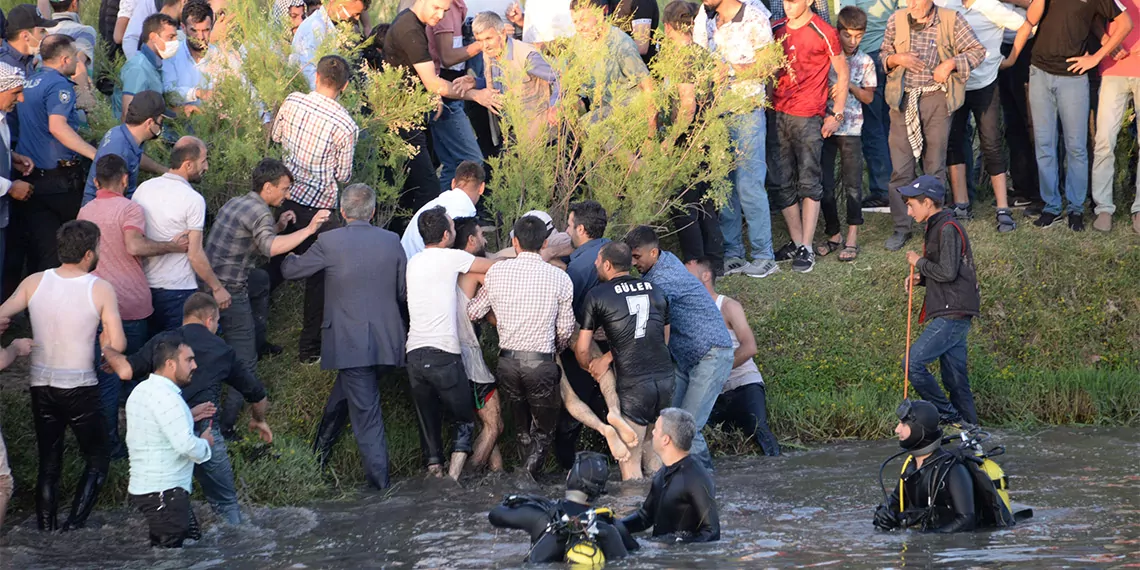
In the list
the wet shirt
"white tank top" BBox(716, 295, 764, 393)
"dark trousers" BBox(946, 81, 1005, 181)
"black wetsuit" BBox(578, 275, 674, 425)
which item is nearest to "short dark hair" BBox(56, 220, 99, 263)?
the wet shirt

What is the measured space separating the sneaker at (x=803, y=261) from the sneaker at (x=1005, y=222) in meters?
1.91

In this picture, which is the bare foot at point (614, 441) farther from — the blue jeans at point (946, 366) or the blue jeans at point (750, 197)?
the blue jeans at point (750, 197)

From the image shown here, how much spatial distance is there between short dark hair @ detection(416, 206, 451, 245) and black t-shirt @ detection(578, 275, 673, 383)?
3.72 ft

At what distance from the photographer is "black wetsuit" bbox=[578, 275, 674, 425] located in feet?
33.3

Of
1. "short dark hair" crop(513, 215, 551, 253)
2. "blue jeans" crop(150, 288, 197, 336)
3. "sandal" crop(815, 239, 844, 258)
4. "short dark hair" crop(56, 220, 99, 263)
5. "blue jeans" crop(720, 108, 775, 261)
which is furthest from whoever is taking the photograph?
"sandal" crop(815, 239, 844, 258)

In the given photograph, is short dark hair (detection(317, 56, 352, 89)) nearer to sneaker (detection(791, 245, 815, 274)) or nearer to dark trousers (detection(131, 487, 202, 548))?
dark trousers (detection(131, 487, 202, 548))

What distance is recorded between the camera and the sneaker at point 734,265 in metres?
13.3

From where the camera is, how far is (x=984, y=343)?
42.1 ft

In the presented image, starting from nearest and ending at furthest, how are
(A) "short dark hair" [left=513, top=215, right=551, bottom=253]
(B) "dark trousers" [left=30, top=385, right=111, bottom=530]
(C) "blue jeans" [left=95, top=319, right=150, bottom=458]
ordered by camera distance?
(B) "dark trousers" [left=30, top=385, right=111, bottom=530] → (C) "blue jeans" [left=95, top=319, right=150, bottom=458] → (A) "short dark hair" [left=513, top=215, right=551, bottom=253]

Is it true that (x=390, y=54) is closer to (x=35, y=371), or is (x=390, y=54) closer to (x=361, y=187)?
(x=361, y=187)

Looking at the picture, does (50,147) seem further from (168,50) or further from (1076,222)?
(1076,222)

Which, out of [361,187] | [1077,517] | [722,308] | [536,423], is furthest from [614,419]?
[1077,517]

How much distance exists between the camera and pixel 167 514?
28.1 feet

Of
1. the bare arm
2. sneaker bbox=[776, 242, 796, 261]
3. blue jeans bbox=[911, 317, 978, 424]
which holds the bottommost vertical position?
blue jeans bbox=[911, 317, 978, 424]
